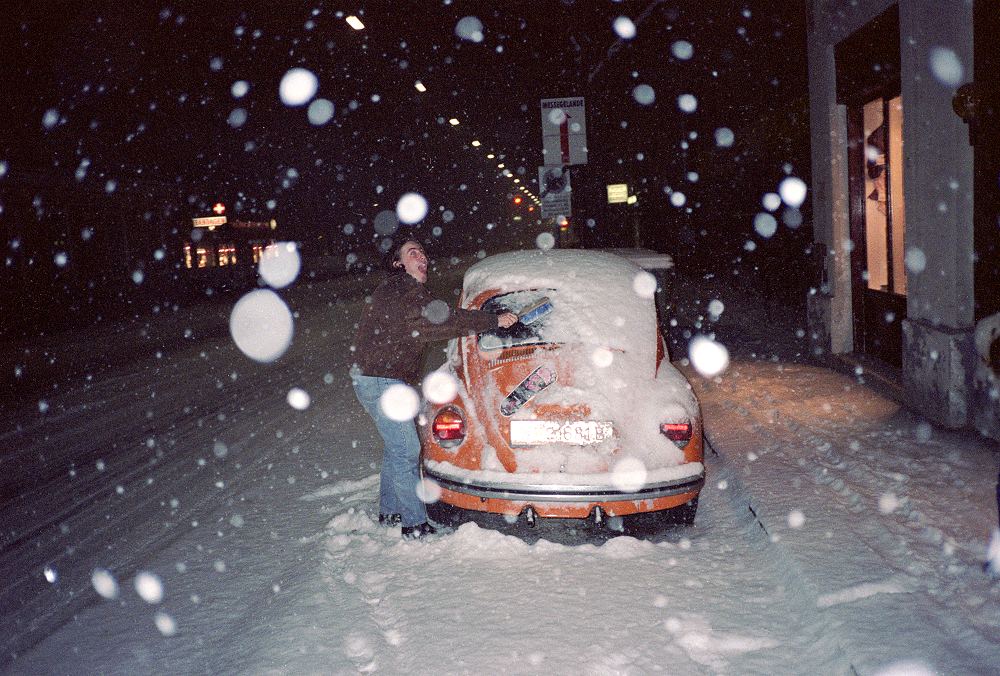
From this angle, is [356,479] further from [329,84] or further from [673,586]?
[329,84]

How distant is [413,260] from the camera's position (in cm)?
494

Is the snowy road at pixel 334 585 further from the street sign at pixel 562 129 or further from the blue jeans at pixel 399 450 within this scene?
the street sign at pixel 562 129

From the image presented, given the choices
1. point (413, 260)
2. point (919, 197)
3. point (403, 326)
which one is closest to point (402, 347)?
point (403, 326)

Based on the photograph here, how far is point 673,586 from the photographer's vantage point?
158 inches

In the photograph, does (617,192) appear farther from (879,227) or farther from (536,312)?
(536,312)

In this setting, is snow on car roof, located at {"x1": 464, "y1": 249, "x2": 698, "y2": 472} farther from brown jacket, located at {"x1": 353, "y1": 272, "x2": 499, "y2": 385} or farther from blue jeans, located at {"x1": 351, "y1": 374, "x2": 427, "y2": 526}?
blue jeans, located at {"x1": 351, "y1": 374, "x2": 427, "y2": 526}

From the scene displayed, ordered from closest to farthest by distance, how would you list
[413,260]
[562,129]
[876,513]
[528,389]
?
[528,389]
[876,513]
[413,260]
[562,129]

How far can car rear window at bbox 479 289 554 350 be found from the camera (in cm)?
483

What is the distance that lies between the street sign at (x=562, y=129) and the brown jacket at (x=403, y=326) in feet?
29.2

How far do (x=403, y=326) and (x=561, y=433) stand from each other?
118 cm

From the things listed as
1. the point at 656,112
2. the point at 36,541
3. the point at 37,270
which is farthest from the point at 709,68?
the point at 37,270

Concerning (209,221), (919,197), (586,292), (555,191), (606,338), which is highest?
(209,221)

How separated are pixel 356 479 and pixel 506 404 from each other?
217 centimetres

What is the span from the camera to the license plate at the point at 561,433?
4375mm
